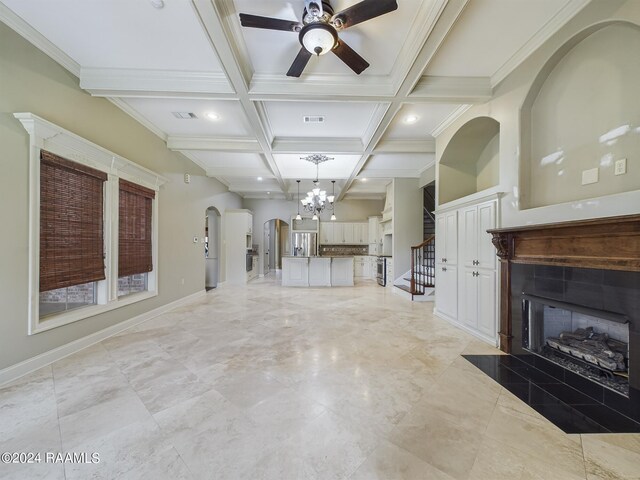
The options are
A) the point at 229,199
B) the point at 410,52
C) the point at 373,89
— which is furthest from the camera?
the point at 229,199

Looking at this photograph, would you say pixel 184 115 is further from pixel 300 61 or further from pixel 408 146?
pixel 408 146

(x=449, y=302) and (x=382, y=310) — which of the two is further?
(x=382, y=310)

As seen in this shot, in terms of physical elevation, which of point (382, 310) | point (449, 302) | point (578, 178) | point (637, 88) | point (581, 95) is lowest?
point (382, 310)

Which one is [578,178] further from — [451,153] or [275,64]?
[275,64]

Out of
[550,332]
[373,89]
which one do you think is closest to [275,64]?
[373,89]

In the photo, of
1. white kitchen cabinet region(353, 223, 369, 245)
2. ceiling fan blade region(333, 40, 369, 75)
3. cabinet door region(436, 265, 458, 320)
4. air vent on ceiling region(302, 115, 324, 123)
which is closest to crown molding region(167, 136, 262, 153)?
air vent on ceiling region(302, 115, 324, 123)

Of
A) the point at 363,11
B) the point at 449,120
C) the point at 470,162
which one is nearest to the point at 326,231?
the point at 470,162

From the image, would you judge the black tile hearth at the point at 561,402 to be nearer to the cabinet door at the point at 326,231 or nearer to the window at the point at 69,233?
the window at the point at 69,233

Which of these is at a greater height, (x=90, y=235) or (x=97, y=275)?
(x=90, y=235)

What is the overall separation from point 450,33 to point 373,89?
0.95 meters

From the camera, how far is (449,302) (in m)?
4.39

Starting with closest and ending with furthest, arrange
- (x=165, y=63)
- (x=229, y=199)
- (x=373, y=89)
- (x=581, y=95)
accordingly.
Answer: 1. (x=581, y=95)
2. (x=165, y=63)
3. (x=373, y=89)
4. (x=229, y=199)

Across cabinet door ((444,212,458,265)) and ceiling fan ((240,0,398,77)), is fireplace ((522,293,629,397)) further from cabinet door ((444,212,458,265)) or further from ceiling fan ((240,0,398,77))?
ceiling fan ((240,0,398,77))

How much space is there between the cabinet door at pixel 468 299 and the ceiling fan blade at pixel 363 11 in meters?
3.29
